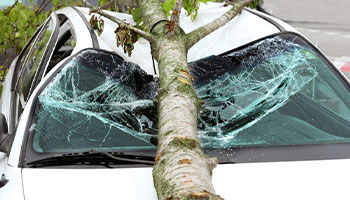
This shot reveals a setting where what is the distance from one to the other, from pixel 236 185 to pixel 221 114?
2.01 ft

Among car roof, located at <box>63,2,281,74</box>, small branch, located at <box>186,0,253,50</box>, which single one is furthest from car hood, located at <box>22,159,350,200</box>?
car roof, located at <box>63,2,281,74</box>

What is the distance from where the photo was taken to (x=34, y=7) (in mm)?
7359

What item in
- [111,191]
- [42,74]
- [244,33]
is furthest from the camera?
[244,33]

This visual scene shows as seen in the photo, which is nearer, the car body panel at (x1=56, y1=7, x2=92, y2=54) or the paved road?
the car body panel at (x1=56, y1=7, x2=92, y2=54)

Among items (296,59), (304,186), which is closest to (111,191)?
(304,186)

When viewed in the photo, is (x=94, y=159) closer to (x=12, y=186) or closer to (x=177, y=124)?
(x=12, y=186)

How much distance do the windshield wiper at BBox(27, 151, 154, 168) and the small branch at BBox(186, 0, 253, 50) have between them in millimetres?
880

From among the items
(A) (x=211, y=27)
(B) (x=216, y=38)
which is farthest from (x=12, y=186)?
(B) (x=216, y=38)

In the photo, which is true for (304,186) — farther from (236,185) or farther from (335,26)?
(335,26)

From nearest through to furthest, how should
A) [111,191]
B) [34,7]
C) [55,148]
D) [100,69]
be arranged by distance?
1. [111,191]
2. [55,148]
3. [100,69]
4. [34,7]

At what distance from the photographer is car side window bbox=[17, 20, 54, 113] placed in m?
Result: 3.79

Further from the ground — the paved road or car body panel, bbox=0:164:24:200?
the paved road

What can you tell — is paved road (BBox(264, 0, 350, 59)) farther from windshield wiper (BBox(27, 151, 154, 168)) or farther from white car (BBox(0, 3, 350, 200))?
windshield wiper (BBox(27, 151, 154, 168))

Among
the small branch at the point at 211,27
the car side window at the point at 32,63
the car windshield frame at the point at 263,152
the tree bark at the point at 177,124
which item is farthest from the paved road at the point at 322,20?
the car windshield frame at the point at 263,152
